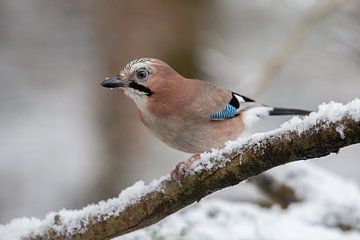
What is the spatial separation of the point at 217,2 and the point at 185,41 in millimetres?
938

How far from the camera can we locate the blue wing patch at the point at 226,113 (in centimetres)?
411

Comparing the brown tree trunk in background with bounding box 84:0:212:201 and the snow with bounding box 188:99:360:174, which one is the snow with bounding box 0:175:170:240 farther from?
the brown tree trunk in background with bounding box 84:0:212:201

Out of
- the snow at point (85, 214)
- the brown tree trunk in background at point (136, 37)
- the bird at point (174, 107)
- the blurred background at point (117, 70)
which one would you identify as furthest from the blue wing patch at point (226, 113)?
the brown tree trunk in background at point (136, 37)

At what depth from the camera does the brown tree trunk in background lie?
26.9 feet

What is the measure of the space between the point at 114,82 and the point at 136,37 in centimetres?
468

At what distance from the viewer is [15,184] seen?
10586 millimetres

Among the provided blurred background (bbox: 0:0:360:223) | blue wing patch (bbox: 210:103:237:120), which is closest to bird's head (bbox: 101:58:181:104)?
blue wing patch (bbox: 210:103:237:120)

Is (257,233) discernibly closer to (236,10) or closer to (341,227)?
(341,227)

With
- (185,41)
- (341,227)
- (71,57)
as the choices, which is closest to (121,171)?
(185,41)

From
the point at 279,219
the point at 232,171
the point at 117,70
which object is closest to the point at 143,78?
the point at 279,219

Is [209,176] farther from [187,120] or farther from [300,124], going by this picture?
[187,120]

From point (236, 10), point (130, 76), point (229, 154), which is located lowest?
point (229, 154)

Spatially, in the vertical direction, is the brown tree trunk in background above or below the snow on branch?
above

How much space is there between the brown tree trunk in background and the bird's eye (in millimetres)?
4362
